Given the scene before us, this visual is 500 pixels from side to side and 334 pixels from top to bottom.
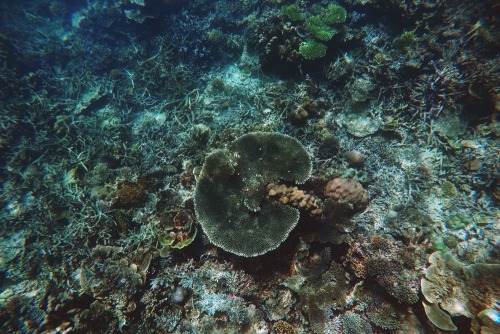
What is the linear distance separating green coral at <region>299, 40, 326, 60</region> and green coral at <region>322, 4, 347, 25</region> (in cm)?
103

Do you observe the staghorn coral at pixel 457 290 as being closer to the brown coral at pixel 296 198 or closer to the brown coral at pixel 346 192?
the brown coral at pixel 346 192

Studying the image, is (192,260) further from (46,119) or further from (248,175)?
(46,119)

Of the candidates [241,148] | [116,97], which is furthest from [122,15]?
A: [241,148]

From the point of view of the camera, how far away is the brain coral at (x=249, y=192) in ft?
12.6

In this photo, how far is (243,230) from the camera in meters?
3.91

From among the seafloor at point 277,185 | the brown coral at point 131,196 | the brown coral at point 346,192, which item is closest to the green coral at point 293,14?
the seafloor at point 277,185

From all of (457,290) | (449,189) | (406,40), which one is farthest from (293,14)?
(457,290)

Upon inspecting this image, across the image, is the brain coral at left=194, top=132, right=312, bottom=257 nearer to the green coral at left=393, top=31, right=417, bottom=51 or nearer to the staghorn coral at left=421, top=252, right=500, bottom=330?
the staghorn coral at left=421, top=252, right=500, bottom=330

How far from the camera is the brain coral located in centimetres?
383

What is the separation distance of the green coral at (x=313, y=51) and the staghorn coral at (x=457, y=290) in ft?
15.8

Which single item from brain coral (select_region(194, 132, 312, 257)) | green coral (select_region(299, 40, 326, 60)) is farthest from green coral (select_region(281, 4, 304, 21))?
brain coral (select_region(194, 132, 312, 257))

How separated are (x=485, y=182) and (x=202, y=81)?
23.3 ft

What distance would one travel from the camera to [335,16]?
6.48m

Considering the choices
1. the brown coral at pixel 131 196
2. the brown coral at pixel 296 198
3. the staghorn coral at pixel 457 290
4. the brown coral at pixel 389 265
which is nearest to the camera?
the staghorn coral at pixel 457 290
